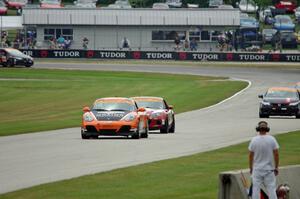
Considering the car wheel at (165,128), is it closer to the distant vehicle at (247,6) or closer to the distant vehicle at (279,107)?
the distant vehicle at (279,107)

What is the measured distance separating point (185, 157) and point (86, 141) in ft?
17.6

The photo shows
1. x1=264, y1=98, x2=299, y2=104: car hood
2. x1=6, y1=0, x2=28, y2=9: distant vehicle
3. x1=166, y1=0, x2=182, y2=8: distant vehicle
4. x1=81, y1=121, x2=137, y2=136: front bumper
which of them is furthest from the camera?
x1=6, y1=0, x2=28, y2=9: distant vehicle

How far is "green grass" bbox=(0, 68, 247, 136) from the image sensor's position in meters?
45.0

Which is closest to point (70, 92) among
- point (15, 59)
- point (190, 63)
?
point (15, 59)

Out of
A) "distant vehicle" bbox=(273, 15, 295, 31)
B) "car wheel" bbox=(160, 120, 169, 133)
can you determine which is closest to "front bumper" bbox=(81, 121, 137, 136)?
"car wheel" bbox=(160, 120, 169, 133)

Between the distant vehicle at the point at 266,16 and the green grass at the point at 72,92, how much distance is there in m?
35.4

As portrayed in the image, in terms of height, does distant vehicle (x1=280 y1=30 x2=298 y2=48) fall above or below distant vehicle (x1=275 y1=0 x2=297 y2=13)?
below

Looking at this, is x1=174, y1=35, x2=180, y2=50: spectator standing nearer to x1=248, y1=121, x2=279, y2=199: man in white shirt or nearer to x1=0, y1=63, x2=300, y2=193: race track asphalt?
x1=0, y1=63, x2=300, y2=193: race track asphalt

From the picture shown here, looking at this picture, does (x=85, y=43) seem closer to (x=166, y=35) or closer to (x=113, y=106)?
(x=166, y=35)

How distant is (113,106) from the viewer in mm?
32812

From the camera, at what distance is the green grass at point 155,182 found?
18594mm

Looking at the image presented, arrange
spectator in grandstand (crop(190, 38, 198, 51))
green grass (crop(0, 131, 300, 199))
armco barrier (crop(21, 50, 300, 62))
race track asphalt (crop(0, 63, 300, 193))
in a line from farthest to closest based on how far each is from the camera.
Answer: spectator in grandstand (crop(190, 38, 198, 51))
armco barrier (crop(21, 50, 300, 62))
race track asphalt (crop(0, 63, 300, 193))
green grass (crop(0, 131, 300, 199))

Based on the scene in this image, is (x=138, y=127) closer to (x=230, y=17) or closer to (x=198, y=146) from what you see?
(x=198, y=146)

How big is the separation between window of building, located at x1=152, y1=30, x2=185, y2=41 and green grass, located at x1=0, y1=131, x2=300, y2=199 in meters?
70.7
